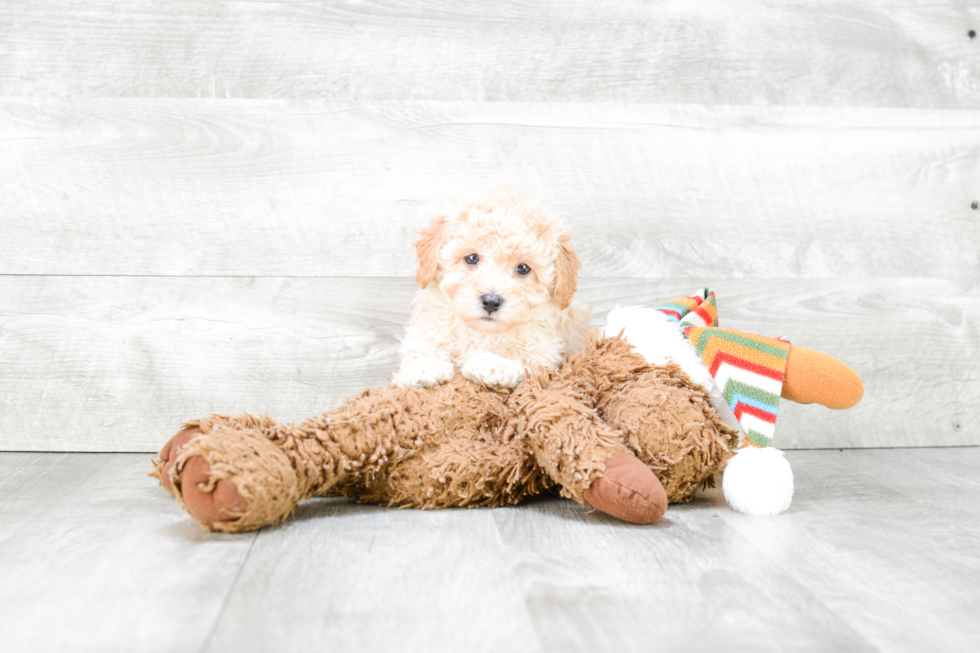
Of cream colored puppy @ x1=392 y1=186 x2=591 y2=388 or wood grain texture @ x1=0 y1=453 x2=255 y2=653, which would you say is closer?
wood grain texture @ x1=0 y1=453 x2=255 y2=653

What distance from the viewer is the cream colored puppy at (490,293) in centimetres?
107

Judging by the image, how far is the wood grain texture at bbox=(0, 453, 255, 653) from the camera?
669mm

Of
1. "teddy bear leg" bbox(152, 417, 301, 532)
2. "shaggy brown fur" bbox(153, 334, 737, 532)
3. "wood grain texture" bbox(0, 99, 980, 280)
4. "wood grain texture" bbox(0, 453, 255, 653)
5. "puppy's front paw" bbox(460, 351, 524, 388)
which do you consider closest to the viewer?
"wood grain texture" bbox(0, 453, 255, 653)

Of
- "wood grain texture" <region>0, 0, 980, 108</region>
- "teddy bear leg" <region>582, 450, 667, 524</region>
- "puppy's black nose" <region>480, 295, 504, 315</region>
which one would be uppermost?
"wood grain texture" <region>0, 0, 980, 108</region>

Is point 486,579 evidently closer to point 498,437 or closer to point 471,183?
point 498,437

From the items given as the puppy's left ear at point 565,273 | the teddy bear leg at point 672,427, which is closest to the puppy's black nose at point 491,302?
the puppy's left ear at point 565,273

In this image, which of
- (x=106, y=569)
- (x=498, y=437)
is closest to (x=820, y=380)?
(x=498, y=437)

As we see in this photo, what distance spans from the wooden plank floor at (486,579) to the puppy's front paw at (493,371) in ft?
0.60

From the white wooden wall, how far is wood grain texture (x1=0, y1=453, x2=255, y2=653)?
0.36 m

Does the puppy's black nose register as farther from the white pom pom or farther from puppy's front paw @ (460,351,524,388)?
the white pom pom

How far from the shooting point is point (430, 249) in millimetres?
1129

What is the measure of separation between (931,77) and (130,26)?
1669 millimetres

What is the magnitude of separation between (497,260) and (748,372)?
0.40m

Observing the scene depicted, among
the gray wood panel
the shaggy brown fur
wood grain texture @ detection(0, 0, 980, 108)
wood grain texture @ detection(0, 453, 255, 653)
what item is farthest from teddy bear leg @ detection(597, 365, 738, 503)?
wood grain texture @ detection(0, 0, 980, 108)
